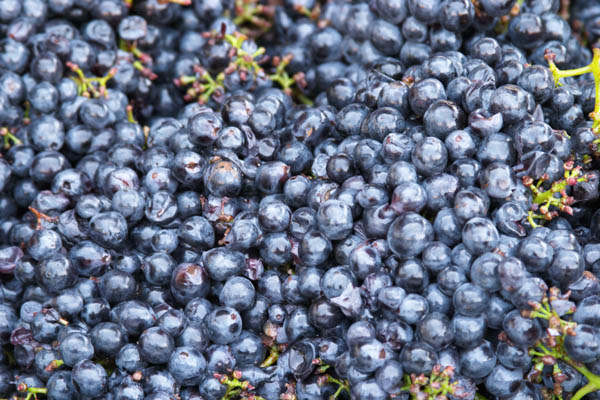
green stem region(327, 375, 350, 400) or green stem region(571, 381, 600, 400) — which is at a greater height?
green stem region(571, 381, 600, 400)

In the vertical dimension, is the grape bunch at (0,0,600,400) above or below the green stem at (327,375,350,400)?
→ above

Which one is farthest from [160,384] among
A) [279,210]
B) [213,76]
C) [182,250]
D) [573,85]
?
[573,85]

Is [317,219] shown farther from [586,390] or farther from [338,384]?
[586,390]

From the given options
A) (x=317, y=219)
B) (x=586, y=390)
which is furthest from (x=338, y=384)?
(x=586, y=390)

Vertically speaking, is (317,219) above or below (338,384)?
above

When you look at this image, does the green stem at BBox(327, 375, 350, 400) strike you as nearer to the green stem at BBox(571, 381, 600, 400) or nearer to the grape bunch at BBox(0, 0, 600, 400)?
the grape bunch at BBox(0, 0, 600, 400)

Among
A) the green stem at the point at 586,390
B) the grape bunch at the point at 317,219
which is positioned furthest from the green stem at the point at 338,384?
the green stem at the point at 586,390

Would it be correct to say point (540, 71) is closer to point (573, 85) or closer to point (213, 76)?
point (573, 85)

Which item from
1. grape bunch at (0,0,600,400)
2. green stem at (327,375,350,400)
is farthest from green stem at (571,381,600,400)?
green stem at (327,375,350,400)
